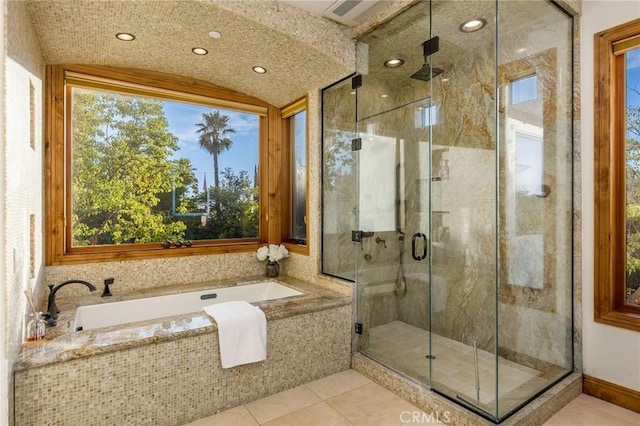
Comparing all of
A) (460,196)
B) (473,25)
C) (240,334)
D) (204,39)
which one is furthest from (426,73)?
(240,334)

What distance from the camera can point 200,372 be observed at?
217 cm

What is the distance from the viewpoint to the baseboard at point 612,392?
87.8 inches

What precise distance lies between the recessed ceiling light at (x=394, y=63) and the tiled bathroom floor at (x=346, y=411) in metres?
2.65

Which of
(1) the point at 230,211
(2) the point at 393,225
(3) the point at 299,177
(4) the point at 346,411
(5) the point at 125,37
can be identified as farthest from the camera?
(3) the point at 299,177

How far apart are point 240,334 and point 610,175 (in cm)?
269

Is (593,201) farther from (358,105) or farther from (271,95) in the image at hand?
(271,95)

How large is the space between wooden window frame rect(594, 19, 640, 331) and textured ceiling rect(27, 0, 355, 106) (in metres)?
1.81

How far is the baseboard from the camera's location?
2.23 meters

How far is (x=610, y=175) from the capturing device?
234 centimetres

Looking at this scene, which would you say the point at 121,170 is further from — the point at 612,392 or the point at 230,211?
the point at 612,392

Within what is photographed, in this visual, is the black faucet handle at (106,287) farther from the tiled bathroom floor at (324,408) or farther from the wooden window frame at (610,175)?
the wooden window frame at (610,175)

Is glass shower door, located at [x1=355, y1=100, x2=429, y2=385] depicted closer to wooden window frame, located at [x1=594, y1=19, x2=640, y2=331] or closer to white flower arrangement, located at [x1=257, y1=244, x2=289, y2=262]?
white flower arrangement, located at [x1=257, y1=244, x2=289, y2=262]

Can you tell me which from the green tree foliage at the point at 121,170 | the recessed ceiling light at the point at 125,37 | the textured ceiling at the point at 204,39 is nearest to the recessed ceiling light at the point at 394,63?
the textured ceiling at the point at 204,39

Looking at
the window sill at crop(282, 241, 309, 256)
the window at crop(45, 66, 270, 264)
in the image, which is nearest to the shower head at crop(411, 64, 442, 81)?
the window at crop(45, 66, 270, 264)
